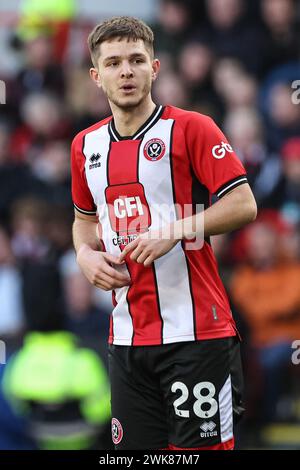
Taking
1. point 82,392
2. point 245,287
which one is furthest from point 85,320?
point 245,287

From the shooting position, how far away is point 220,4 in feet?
32.7

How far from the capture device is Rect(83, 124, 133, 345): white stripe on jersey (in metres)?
4.46

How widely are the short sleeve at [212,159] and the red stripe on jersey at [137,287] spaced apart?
27 cm

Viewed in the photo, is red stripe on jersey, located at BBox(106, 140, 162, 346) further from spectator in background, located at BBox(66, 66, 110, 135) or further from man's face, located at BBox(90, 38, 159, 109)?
spectator in background, located at BBox(66, 66, 110, 135)

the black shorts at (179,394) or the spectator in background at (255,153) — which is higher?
the spectator in background at (255,153)

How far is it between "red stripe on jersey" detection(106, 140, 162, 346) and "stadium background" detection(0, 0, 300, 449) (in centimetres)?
323

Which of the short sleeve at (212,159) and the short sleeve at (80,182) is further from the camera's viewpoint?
the short sleeve at (80,182)

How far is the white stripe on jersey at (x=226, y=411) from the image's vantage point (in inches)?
170

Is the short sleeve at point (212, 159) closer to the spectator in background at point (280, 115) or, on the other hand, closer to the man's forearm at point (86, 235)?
the man's forearm at point (86, 235)

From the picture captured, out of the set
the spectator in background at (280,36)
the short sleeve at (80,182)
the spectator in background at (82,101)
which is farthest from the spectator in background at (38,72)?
the short sleeve at (80,182)

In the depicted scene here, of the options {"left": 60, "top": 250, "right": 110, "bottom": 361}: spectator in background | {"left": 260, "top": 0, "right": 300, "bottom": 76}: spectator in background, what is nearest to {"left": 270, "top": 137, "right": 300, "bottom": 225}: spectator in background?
{"left": 260, "top": 0, "right": 300, "bottom": 76}: spectator in background

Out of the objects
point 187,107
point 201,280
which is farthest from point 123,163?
point 187,107

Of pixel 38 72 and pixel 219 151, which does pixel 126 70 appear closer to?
pixel 219 151
